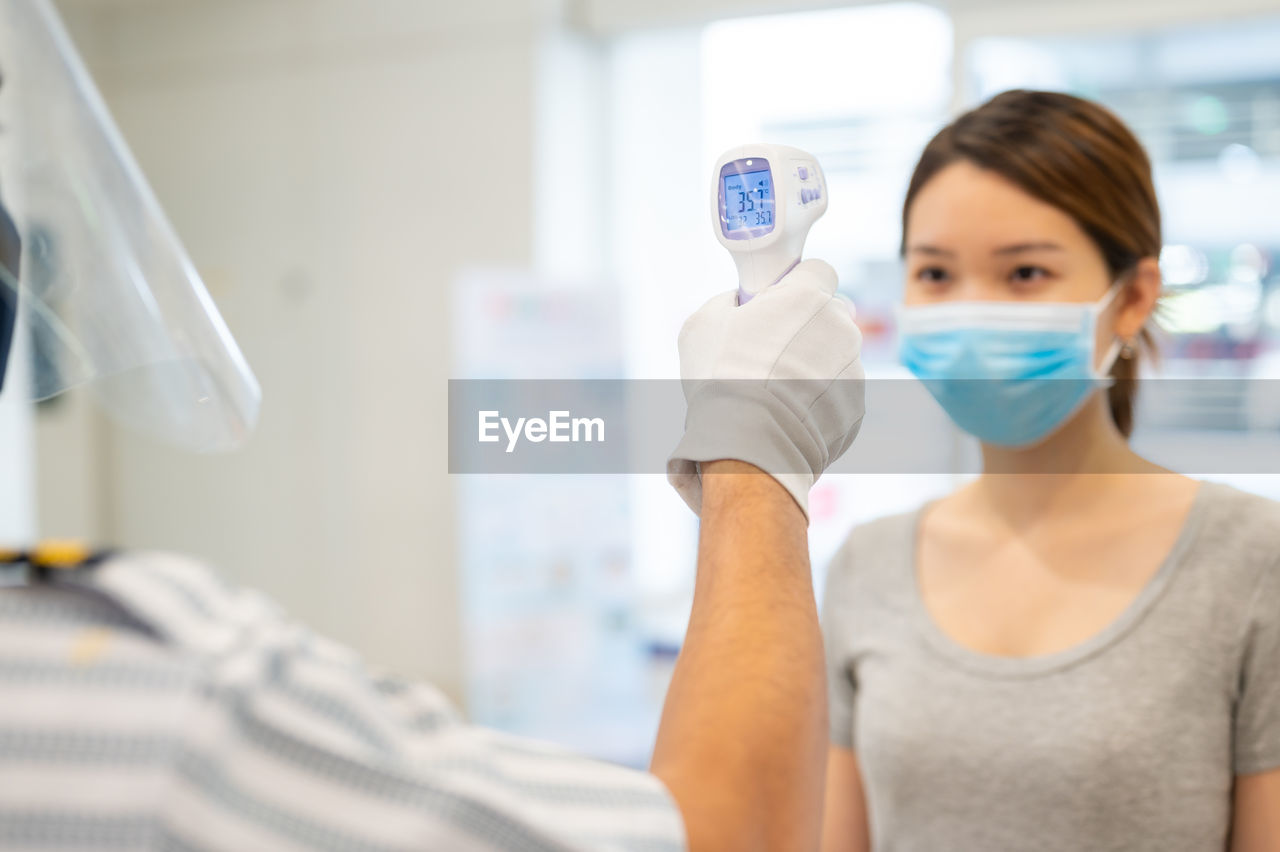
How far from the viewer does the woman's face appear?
120cm

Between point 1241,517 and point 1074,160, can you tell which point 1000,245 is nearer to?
point 1074,160

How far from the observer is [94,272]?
1.05m

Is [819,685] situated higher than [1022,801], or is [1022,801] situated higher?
[819,685]

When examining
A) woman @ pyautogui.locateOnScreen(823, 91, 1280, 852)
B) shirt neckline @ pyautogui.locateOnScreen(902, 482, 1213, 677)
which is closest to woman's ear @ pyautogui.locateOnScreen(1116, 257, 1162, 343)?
woman @ pyautogui.locateOnScreen(823, 91, 1280, 852)

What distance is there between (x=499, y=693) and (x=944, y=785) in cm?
268

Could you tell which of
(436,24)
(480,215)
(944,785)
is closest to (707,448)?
(944,785)

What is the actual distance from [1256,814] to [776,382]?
0.69 metres

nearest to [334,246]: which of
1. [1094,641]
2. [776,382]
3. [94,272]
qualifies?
[94,272]

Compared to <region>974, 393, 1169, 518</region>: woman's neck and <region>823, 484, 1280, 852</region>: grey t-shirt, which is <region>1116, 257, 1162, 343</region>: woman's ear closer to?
<region>974, 393, 1169, 518</region>: woman's neck

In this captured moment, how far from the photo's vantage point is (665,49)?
416 cm

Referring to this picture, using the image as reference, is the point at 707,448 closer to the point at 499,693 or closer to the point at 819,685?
the point at 819,685

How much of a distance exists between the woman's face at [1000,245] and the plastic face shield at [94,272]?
766mm

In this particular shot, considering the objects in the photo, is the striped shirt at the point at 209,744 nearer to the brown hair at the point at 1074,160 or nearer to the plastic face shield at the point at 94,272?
the plastic face shield at the point at 94,272

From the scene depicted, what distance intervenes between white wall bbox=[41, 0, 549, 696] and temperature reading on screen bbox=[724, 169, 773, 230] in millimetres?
3260
